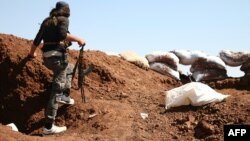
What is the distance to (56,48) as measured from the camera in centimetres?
584

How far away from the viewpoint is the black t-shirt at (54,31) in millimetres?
5676

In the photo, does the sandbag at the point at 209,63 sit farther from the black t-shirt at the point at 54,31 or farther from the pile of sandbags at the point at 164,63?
the black t-shirt at the point at 54,31

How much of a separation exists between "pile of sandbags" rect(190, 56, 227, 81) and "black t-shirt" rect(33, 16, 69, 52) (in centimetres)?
333

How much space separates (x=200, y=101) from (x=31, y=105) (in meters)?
2.57

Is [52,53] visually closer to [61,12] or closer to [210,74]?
[61,12]

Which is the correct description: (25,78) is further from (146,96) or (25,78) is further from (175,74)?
(175,74)

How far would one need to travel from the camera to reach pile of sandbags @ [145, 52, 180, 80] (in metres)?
8.33

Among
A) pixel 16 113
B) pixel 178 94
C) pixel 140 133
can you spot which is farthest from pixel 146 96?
pixel 16 113

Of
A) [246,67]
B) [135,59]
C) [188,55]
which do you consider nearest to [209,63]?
[188,55]

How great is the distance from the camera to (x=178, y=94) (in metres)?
6.05

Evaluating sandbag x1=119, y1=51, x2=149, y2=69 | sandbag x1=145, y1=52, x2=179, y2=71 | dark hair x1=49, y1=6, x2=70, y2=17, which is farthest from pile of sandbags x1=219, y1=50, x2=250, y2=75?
dark hair x1=49, y1=6, x2=70, y2=17

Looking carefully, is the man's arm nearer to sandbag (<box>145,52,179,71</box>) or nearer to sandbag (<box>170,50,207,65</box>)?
sandbag (<box>145,52,179,71</box>)

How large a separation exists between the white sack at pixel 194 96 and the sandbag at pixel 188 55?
232 cm

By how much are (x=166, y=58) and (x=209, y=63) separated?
2.70ft
